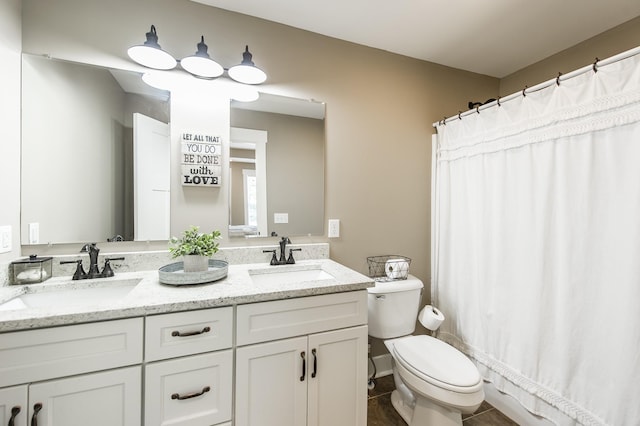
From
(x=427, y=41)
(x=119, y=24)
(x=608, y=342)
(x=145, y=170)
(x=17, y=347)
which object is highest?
(x=427, y=41)

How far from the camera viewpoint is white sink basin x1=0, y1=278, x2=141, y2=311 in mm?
1187

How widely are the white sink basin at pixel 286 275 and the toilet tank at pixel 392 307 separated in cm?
35

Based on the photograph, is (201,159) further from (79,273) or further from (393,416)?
(393,416)

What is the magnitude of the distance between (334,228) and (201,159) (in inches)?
38.2

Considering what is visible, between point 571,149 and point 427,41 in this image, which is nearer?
point 571,149

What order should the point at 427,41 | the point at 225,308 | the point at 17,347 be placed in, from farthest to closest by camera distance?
1. the point at 427,41
2. the point at 225,308
3. the point at 17,347

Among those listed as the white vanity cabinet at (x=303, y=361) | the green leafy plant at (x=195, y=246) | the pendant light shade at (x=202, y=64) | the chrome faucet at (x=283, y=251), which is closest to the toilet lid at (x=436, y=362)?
the white vanity cabinet at (x=303, y=361)

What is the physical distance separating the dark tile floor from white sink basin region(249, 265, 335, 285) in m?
0.94

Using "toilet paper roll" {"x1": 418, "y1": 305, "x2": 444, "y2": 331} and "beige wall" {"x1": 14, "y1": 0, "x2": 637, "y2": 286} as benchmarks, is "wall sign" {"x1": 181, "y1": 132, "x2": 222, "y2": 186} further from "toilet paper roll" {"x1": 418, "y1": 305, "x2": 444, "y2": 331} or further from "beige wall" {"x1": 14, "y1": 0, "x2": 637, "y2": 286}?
"toilet paper roll" {"x1": 418, "y1": 305, "x2": 444, "y2": 331}

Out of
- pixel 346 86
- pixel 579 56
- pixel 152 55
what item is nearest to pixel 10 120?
pixel 152 55

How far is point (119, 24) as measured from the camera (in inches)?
58.2

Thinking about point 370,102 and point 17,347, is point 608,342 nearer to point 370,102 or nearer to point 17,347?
point 370,102

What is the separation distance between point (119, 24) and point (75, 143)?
689mm

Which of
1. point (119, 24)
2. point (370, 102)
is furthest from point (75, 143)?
point (370, 102)
